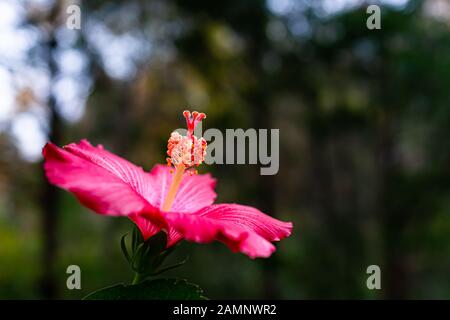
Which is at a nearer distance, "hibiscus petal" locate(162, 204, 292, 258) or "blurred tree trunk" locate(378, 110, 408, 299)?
"hibiscus petal" locate(162, 204, 292, 258)

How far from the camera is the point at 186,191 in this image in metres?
0.50

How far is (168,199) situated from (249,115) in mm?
3607

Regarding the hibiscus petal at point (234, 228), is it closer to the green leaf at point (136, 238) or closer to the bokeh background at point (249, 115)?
the green leaf at point (136, 238)

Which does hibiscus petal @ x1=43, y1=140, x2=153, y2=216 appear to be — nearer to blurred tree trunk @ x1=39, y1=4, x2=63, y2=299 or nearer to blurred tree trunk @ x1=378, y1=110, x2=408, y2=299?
blurred tree trunk @ x1=39, y1=4, x2=63, y2=299

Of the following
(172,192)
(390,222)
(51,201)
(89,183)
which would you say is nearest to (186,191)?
(172,192)

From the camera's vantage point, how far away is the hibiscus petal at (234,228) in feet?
1.00

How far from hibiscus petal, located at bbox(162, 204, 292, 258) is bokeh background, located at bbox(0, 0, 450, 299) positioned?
Answer: 284cm

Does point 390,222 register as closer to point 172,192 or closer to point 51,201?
point 51,201

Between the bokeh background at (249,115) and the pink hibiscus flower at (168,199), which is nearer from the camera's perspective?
the pink hibiscus flower at (168,199)

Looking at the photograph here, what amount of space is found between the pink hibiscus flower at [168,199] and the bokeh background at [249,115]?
108 inches

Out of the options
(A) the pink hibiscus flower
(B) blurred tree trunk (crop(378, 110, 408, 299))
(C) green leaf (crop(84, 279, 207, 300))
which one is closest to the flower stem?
(A) the pink hibiscus flower

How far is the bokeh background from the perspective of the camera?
Result: 330cm

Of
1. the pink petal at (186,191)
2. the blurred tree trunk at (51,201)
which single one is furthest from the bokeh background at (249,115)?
the pink petal at (186,191)
